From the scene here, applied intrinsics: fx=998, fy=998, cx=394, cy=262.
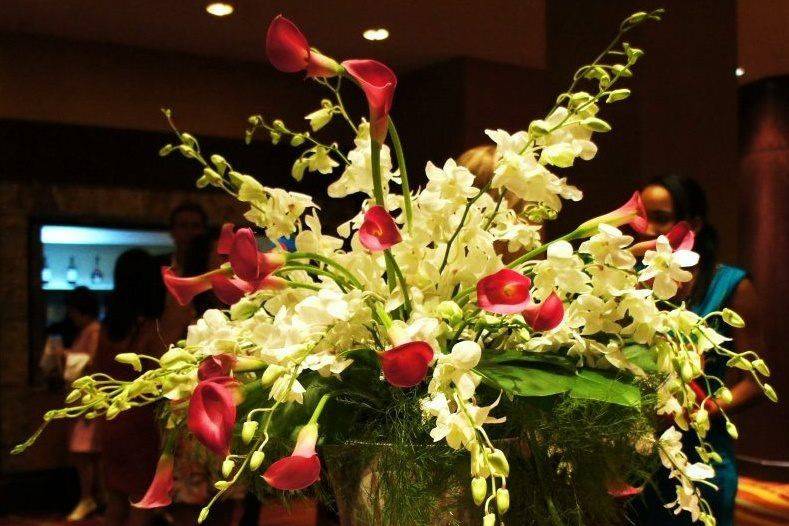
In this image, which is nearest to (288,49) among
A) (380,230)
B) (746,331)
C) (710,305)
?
(380,230)

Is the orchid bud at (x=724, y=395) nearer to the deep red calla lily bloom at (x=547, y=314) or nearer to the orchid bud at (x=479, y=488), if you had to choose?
the deep red calla lily bloom at (x=547, y=314)

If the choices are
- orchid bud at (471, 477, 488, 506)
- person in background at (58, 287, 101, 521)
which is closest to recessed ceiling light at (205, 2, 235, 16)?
person in background at (58, 287, 101, 521)

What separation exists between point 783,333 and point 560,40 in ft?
13.7

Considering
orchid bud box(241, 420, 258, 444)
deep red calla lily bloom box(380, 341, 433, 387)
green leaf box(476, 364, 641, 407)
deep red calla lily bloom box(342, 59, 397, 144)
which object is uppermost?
deep red calla lily bloom box(342, 59, 397, 144)

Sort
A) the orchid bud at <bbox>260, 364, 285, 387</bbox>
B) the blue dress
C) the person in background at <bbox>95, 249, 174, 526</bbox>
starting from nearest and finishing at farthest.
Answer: the orchid bud at <bbox>260, 364, 285, 387</bbox> < the blue dress < the person in background at <bbox>95, 249, 174, 526</bbox>

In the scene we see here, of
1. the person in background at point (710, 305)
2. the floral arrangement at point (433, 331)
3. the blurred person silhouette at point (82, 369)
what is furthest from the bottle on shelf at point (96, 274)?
the floral arrangement at point (433, 331)

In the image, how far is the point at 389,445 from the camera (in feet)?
3.02

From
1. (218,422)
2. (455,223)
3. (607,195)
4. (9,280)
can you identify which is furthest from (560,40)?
(9,280)

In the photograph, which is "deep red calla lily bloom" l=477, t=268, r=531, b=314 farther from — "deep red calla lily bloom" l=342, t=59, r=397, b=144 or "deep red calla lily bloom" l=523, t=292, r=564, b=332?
"deep red calla lily bloom" l=342, t=59, r=397, b=144

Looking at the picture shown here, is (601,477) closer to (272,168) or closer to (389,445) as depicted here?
(389,445)

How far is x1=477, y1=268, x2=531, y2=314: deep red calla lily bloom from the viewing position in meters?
0.88

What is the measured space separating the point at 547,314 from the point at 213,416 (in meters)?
0.31

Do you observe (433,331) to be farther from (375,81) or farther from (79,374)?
(79,374)

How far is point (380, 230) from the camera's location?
2.95 ft
